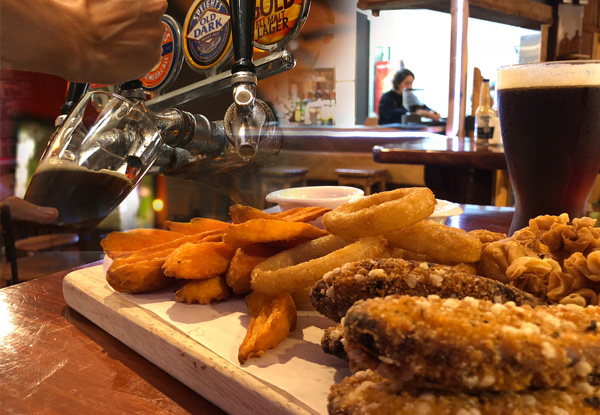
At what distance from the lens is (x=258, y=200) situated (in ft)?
6.64

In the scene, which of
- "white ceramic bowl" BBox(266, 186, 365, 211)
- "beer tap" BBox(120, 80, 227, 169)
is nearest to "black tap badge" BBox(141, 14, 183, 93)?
"beer tap" BBox(120, 80, 227, 169)

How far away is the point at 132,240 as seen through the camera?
112cm

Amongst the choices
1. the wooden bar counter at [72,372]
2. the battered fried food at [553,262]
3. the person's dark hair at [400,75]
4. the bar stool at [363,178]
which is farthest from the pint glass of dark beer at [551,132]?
the person's dark hair at [400,75]

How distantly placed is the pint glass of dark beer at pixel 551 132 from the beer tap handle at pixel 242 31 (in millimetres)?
650

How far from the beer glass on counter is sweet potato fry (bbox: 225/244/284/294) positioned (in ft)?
1.18

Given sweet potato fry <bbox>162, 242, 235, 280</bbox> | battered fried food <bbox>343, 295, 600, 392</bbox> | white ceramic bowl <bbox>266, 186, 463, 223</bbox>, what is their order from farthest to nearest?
1. white ceramic bowl <bbox>266, 186, 463, 223</bbox>
2. sweet potato fry <bbox>162, 242, 235, 280</bbox>
3. battered fried food <bbox>343, 295, 600, 392</bbox>

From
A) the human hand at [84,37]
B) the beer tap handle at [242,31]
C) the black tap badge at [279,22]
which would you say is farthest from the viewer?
the black tap badge at [279,22]

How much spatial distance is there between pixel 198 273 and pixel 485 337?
1.93 ft

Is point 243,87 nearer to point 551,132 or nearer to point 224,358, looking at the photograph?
point 224,358

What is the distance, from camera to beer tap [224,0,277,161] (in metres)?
1.00

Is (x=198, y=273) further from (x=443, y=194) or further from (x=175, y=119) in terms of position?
(x=443, y=194)

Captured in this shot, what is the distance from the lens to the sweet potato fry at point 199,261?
87 centimetres

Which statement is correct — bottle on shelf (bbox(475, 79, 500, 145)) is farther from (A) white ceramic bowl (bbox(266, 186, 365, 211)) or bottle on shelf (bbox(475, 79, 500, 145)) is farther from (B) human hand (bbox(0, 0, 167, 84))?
(B) human hand (bbox(0, 0, 167, 84))

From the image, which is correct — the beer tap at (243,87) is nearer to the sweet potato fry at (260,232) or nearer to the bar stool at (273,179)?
the sweet potato fry at (260,232)
